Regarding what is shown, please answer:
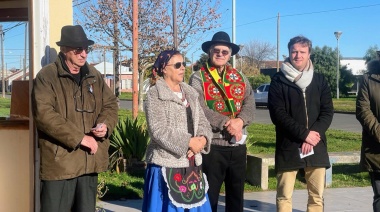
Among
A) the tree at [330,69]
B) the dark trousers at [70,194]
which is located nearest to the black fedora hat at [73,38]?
the dark trousers at [70,194]

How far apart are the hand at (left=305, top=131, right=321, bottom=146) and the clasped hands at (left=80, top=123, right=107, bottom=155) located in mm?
1825

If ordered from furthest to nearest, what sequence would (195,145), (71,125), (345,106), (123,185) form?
1. (345,106)
2. (123,185)
3. (195,145)
4. (71,125)

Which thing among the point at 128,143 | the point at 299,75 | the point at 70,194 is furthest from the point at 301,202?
the point at 70,194

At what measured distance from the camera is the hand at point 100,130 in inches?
149

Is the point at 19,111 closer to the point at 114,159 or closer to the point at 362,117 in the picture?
the point at 362,117

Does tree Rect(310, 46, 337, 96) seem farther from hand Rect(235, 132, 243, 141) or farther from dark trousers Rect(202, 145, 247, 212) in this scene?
hand Rect(235, 132, 243, 141)

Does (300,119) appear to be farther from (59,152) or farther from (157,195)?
(59,152)

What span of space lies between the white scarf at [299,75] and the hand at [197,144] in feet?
3.51

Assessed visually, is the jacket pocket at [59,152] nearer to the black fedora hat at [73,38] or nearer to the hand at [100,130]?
the hand at [100,130]

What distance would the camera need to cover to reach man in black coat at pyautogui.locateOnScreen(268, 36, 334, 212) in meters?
4.61

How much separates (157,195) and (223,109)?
3.50 feet

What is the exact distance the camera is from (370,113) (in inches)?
185

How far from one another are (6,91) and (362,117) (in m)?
3.31

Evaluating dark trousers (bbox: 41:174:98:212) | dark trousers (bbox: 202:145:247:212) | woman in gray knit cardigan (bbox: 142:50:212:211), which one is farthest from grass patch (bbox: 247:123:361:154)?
dark trousers (bbox: 41:174:98:212)
